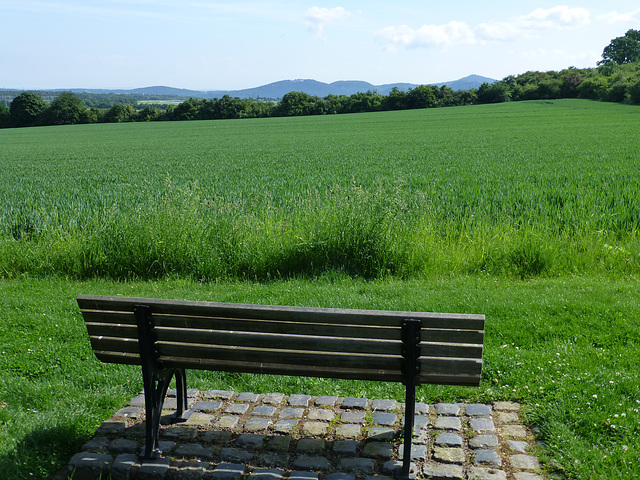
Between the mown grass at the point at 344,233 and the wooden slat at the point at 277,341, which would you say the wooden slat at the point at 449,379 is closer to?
the wooden slat at the point at 277,341

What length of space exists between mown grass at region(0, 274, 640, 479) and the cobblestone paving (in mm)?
212

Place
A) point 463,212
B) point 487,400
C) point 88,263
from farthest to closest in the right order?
point 463,212
point 88,263
point 487,400

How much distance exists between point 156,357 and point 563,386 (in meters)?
2.87

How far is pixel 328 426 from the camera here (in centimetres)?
370

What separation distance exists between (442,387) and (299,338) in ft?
5.88

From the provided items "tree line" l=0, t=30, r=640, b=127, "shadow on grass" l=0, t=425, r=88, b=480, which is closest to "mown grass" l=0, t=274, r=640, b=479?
"shadow on grass" l=0, t=425, r=88, b=480

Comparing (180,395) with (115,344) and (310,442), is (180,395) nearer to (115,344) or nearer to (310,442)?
(115,344)

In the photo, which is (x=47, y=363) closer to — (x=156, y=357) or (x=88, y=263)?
(x=156, y=357)

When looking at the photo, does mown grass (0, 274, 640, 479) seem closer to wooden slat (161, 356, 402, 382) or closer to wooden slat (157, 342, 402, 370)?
wooden slat (161, 356, 402, 382)

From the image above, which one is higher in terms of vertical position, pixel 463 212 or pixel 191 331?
pixel 191 331

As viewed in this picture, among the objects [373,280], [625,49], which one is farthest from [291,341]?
[625,49]

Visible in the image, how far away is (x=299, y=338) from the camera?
9.93ft

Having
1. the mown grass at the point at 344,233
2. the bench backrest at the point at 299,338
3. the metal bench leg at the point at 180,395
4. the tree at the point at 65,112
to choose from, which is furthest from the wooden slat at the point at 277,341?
the tree at the point at 65,112

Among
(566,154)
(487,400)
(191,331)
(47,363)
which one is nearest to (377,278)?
(487,400)
